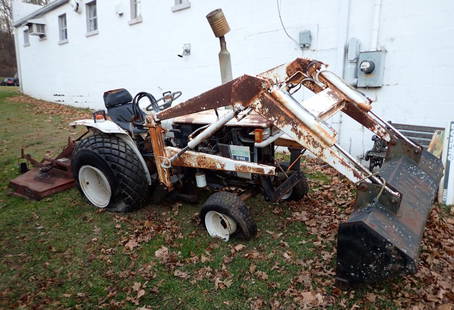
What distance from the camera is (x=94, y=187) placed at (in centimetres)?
459

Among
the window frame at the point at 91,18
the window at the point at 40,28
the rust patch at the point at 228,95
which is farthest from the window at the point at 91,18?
the rust patch at the point at 228,95

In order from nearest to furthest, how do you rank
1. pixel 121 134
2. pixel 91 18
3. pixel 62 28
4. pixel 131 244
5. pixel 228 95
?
pixel 228 95
pixel 131 244
pixel 121 134
pixel 91 18
pixel 62 28

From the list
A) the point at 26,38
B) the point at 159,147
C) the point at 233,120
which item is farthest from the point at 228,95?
the point at 26,38

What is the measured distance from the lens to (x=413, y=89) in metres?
5.56

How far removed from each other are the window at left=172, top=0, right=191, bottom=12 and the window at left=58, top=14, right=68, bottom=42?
7.81 meters

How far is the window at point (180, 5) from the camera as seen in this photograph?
29.4 feet

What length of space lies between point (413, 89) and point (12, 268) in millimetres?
5938

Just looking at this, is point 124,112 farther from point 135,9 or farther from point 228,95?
point 135,9

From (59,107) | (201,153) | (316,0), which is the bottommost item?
(59,107)

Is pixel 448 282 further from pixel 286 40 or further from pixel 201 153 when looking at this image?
pixel 286 40

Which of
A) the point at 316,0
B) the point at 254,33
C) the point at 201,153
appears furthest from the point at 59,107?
the point at 201,153

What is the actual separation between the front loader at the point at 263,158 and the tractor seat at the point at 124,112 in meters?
0.01

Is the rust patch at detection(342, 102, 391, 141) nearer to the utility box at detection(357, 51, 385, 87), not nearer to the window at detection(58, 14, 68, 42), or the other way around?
the utility box at detection(357, 51, 385, 87)

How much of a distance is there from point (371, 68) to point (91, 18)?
11.4m
